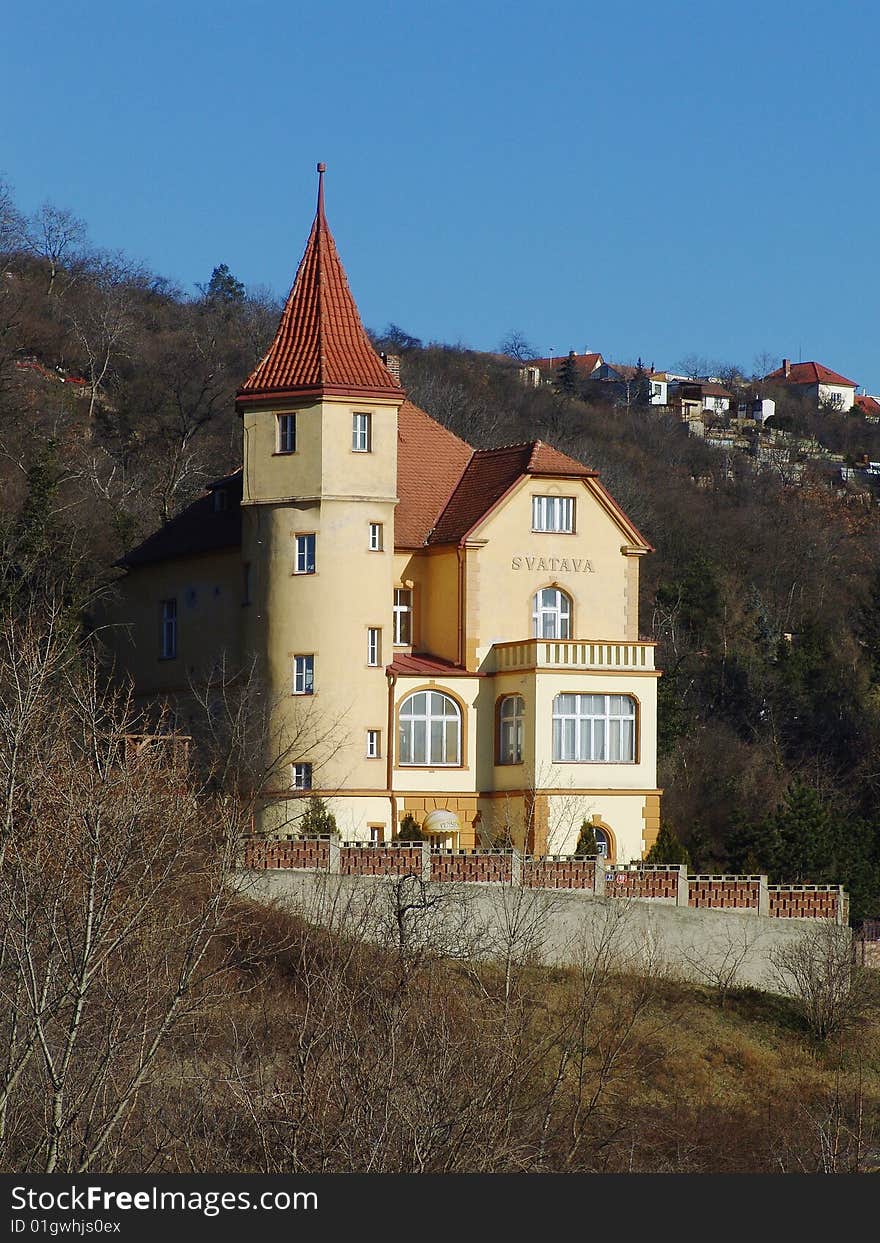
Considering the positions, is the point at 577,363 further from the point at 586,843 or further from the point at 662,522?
the point at 586,843

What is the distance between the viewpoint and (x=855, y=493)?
11094 cm

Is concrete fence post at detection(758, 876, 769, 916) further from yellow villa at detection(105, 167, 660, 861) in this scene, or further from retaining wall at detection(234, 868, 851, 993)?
yellow villa at detection(105, 167, 660, 861)

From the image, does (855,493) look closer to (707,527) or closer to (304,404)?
(707,527)

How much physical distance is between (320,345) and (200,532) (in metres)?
6.22

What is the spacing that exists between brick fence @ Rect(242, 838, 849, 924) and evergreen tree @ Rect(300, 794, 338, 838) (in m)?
3.48

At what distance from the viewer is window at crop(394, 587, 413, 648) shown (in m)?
51.3

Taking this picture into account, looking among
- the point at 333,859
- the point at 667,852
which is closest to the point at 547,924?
the point at 333,859

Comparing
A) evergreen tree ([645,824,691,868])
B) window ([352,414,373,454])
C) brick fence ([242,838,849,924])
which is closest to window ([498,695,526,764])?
evergreen tree ([645,824,691,868])

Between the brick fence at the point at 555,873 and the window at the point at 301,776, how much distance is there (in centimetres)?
484

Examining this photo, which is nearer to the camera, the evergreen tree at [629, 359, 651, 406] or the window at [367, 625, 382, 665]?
the window at [367, 625, 382, 665]

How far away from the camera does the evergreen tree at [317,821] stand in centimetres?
4641

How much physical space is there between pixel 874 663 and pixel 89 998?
4807 cm

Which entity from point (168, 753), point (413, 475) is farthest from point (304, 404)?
point (168, 753)

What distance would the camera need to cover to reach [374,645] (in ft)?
161
